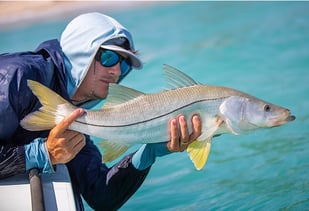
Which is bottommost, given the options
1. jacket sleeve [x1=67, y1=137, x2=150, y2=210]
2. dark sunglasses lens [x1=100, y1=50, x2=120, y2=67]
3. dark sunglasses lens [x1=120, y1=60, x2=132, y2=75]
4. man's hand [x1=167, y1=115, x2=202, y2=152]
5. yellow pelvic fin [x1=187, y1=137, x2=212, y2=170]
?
jacket sleeve [x1=67, y1=137, x2=150, y2=210]

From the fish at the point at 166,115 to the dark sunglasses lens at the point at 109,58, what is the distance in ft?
0.90

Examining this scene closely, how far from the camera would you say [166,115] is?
7.07 ft

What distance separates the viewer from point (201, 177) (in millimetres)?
3617

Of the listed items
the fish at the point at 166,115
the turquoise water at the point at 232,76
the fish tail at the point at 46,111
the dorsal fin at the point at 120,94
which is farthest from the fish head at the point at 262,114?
the turquoise water at the point at 232,76

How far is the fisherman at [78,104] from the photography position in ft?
7.14

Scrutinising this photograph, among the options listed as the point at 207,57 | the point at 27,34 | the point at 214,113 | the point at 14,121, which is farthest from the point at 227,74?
the point at 14,121

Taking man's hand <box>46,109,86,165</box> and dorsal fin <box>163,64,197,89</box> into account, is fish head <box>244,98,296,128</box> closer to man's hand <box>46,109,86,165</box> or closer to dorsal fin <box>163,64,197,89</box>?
dorsal fin <box>163,64,197,89</box>

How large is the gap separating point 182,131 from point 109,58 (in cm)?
51

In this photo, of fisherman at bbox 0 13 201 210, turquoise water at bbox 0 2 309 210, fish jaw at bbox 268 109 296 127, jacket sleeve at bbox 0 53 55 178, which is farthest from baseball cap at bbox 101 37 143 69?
turquoise water at bbox 0 2 309 210

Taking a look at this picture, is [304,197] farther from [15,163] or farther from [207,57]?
[15,163]

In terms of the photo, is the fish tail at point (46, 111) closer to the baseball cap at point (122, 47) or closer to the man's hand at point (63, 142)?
the man's hand at point (63, 142)

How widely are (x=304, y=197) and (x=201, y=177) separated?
2.17 feet

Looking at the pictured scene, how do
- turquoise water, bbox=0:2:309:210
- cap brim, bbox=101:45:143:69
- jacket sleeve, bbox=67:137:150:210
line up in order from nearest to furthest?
1. cap brim, bbox=101:45:143:69
2. jacket sleeve, bbox=67:137:150:210
3. turquoise water, bbox=0:2:309:210

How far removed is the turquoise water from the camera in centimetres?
350
